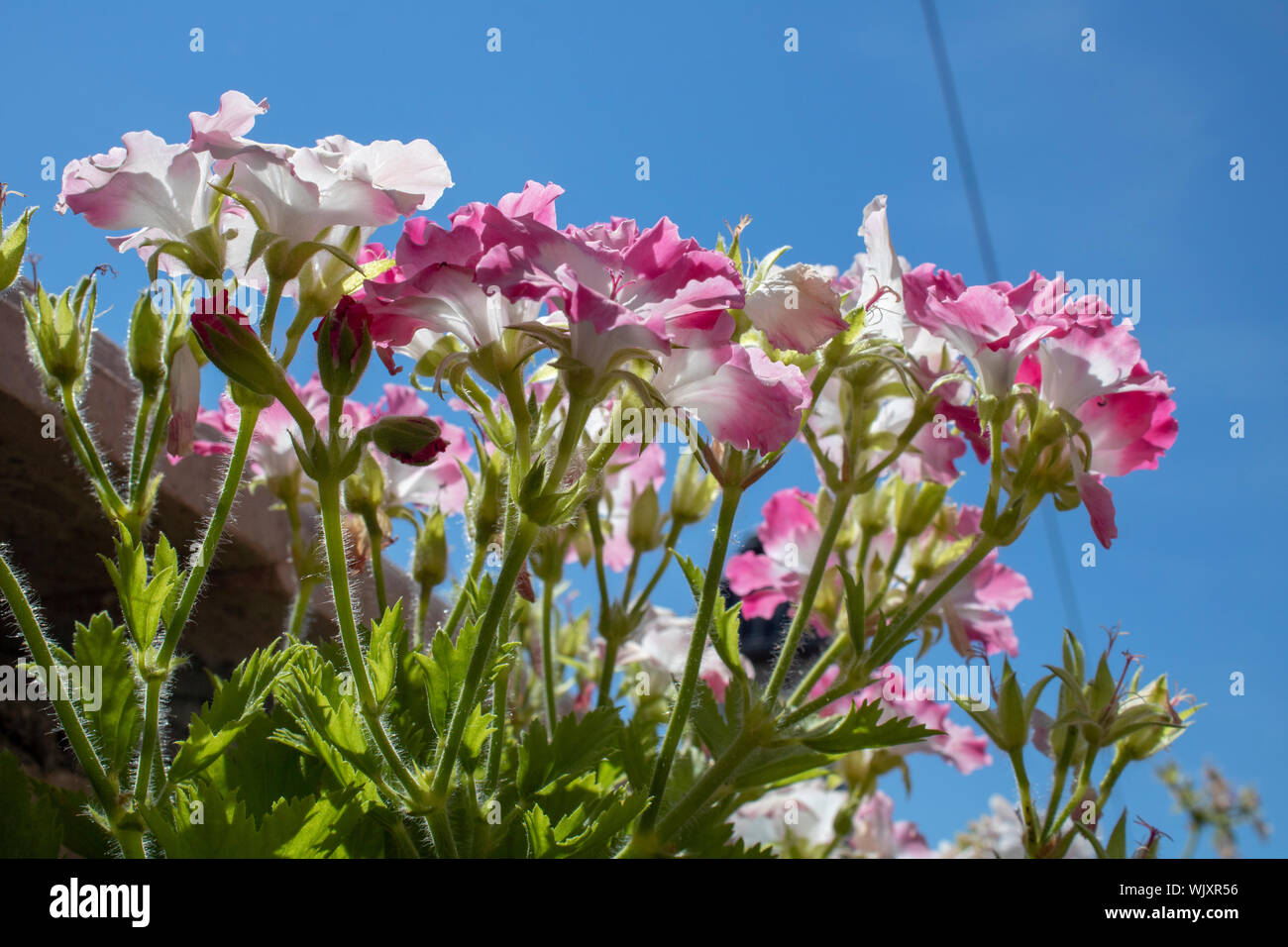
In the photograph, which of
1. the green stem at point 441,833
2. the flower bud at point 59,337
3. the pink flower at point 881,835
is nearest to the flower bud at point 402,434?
the green stem at point 441,833

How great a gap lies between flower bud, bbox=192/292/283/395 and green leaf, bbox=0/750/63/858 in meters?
0.35

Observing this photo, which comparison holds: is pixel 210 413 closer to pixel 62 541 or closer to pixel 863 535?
pixel 62 541

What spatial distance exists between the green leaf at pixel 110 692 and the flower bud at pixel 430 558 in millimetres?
352

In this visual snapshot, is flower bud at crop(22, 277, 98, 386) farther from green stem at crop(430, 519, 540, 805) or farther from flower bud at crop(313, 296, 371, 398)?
green stem at crop(430, 519, 540, 805)

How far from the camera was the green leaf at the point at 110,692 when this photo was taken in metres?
→ 0.68

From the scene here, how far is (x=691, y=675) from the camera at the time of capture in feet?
2.65

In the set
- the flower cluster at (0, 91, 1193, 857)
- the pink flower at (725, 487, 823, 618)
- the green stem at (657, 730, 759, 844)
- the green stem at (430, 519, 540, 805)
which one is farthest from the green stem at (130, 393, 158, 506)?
the pink flower at (725, 487, 823, 618)

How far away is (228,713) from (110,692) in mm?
74

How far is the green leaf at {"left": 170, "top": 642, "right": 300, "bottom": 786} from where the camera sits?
67 cm

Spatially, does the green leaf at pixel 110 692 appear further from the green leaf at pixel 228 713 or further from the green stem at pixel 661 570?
the green stem at pixel 661 570
